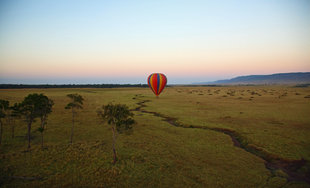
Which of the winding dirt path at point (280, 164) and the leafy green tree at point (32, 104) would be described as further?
the leafy green tree at point (32, 104)

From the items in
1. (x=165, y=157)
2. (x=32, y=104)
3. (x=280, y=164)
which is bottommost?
(x=280, y=164)

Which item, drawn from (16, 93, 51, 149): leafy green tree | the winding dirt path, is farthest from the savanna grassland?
(16, 93, 51, 149): leafy green tree

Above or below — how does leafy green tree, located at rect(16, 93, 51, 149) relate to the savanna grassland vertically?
above

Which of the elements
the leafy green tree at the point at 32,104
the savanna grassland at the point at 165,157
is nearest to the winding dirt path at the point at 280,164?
the savanna grassland at the point at 165,157

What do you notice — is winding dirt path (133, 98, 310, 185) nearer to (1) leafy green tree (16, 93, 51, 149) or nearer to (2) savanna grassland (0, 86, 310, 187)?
(2) savanna grassland (0, 86, 310, 187)

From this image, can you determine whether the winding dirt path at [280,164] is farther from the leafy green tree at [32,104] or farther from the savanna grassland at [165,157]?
the leafy green tree at [32,104]

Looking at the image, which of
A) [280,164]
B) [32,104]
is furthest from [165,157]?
[32,104]

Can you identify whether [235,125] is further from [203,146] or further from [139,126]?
[139,126]

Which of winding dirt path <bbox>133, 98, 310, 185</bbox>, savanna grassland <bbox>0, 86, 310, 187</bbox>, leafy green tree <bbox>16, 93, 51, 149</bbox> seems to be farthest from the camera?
leafy green tree <bbox>16, 93, 51, 149</bbox>

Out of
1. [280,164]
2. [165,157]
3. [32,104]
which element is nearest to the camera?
[280,164]

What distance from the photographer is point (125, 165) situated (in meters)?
16.0

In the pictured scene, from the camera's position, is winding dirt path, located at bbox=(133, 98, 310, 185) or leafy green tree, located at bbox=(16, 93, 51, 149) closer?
winding dirt path, located at bbox=(133, 98, 310, 185)

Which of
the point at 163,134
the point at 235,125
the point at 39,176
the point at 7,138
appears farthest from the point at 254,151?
the point at 7,138

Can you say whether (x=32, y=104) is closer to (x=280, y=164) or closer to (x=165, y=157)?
(x=165, y=157)
